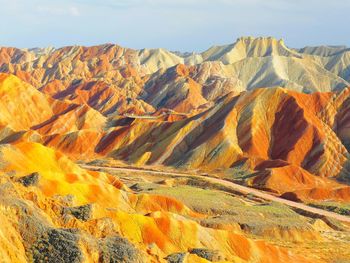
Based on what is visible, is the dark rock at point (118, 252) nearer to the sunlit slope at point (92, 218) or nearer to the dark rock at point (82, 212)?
the sunlit slope at point (92, 218)

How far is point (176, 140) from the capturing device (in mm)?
137750

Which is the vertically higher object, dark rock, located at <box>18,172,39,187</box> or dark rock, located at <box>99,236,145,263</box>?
dark rock, located at <box>99,236,145,263</box>

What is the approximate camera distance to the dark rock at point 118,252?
→ 29.7 metres

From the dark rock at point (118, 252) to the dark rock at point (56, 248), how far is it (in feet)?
6.22

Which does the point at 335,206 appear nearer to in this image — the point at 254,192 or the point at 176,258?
the point at 254,192

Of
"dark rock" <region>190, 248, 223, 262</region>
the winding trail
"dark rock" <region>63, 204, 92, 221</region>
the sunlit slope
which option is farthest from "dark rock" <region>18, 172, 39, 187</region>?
the winding trail

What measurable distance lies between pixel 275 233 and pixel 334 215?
2122 centimetres

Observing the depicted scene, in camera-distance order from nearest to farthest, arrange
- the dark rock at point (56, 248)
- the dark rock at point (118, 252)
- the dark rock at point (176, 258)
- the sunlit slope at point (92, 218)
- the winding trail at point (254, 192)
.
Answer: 1. the dark rock at point (56, 248)
2. the sunlit slope at point (92, 218)
3. the dark rock at point (118, 252)
4. the dark rock at point (176, 258)
5. the winding trail at point (254, 192)

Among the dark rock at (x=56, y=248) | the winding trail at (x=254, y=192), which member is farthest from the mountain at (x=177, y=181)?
the winding trail at (x=254, y=192)

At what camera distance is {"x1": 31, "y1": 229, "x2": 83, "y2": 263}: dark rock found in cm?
2777

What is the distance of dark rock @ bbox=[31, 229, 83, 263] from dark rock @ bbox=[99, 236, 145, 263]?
189cm

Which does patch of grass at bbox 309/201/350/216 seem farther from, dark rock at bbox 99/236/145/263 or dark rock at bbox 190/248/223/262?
dark rock at bbox 99/236/145/263

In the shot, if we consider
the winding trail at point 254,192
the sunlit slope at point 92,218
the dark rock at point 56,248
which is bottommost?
the winding trail at point 254,192

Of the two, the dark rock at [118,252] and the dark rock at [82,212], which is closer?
the dark rock at [118,252]
